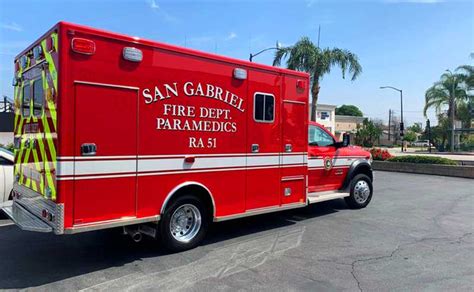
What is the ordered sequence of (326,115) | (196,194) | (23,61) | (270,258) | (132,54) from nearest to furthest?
(132,54), (270,258), (23,61), (196,194), (326,115)

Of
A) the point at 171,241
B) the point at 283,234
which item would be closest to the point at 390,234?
the point at 283,234

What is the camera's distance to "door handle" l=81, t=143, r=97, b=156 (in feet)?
15.9

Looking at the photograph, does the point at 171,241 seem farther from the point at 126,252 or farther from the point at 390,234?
the point at 390,234

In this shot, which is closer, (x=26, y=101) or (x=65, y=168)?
(x=65, y=168)

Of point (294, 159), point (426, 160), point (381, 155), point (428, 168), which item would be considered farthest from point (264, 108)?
point (381, 155)

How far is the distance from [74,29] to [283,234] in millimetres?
4477

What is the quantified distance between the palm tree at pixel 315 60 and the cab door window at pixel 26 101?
59.0ft

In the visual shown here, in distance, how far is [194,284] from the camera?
4641mm

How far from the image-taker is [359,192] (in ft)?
30.6

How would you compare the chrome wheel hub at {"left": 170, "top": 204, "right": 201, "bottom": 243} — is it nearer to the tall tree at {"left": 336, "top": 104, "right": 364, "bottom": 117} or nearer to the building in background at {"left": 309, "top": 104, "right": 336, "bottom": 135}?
the building in background at {"left": 309, "top": 104, "right": 336, "bottom": 135}

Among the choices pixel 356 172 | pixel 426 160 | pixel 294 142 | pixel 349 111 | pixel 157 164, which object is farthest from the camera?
pixel 349 111

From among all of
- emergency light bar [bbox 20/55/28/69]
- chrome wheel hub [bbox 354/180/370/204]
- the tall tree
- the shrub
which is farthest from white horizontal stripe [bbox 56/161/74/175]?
the tall tree

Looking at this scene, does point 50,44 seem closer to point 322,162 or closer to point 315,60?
point 322,162

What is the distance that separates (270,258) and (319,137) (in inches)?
147
